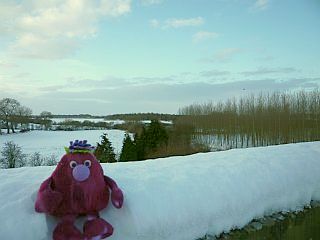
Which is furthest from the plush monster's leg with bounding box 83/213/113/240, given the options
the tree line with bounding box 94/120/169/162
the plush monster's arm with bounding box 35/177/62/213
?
the tree line with bounding box 94/120/169/162

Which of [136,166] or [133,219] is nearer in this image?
[133,219]

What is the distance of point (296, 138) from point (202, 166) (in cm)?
2178

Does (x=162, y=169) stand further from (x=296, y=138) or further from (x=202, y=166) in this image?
(x=296, y=138)

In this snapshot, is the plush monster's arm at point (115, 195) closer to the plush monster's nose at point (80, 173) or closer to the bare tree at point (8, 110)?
the plush monster's nose at point (80, 173)

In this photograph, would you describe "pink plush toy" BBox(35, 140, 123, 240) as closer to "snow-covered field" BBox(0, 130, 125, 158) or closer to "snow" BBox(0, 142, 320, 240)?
"snow" BBox(0, 142, 320, 240)

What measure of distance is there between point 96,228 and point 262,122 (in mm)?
26403

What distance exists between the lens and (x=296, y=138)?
24562 mm

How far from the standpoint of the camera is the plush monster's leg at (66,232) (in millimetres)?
2955

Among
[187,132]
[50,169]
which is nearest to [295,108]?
[187,132]

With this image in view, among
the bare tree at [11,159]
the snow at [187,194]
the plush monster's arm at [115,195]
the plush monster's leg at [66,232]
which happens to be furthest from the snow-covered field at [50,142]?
the plush monster's leg at [66,232]

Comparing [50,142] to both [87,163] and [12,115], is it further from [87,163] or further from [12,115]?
[87,163]

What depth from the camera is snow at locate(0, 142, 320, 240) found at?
3182 millimetres

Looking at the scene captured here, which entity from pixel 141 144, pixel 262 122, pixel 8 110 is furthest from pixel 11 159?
pixel 8 110

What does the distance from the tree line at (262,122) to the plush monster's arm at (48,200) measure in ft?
75.6
